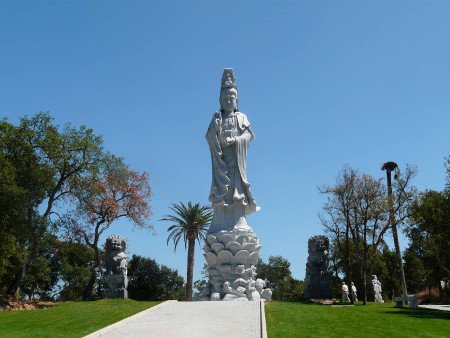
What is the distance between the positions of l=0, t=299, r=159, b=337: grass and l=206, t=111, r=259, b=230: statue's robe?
21.5ft

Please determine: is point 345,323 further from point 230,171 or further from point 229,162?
point 229,162

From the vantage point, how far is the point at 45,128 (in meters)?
30.0

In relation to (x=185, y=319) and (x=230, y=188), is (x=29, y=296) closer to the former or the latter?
(x=230, y=188)

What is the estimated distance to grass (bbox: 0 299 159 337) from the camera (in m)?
14.5

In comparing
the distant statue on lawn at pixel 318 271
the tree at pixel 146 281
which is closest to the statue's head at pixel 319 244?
the distant statue on lawn at pixel 318 271

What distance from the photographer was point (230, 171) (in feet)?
80.5

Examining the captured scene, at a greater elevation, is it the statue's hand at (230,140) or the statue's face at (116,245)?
the statue's hand at (230,140)

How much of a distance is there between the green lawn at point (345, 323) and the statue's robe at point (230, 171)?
21.0ft

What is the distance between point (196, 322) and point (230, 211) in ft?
33.7

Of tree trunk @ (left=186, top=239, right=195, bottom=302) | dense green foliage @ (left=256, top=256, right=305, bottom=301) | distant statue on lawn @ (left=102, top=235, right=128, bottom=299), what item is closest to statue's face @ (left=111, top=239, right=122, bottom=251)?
distant statue on lawn @ (left=102, top=235, right=128, bottom=299)

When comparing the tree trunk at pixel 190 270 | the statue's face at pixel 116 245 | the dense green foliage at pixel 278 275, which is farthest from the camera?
the dense green foliage at pixel 278 275

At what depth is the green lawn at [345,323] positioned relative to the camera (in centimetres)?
1360

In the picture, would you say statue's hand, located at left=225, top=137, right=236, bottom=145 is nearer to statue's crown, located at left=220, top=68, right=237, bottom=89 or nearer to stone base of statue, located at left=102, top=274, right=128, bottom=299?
statue's crown, located at left=220, top=68, right=237, bottom=89

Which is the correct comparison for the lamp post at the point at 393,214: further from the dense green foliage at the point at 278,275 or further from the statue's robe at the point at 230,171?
the dense green foliage at the point at 278,275
